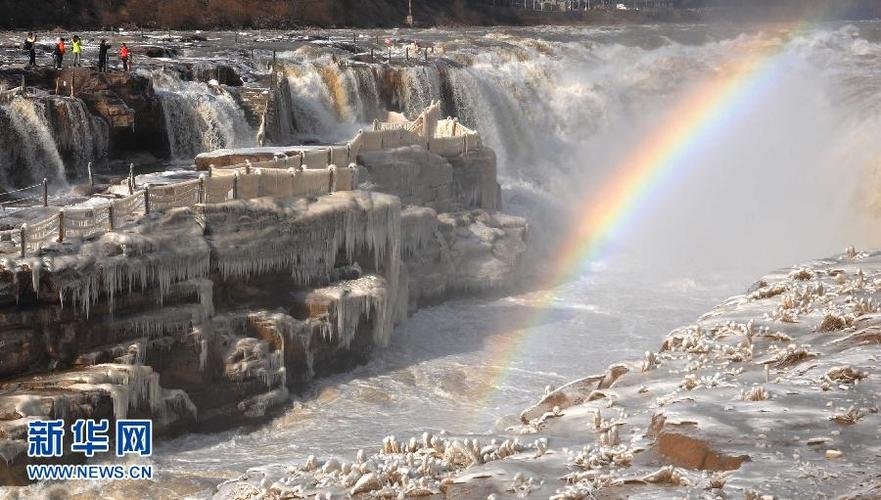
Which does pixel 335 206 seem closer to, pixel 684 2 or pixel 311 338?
pixel 311 338

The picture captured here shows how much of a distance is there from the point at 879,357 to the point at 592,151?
35.2m

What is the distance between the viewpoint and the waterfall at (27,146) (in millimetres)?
30609

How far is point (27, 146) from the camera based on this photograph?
102 ft

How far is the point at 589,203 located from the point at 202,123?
14357 mm

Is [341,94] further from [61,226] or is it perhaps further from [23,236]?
[23,236]

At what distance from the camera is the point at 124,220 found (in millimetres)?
19984

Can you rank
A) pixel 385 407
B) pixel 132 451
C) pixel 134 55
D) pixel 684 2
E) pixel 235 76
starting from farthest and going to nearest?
1. pixel 684 2
2. pixel 134 55
3. pixel 235 76
4. pixel 385 407
5. pixel 132 451

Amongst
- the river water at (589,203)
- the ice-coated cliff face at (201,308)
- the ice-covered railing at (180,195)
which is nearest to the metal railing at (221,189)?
the ice-covered railing at (180,195)

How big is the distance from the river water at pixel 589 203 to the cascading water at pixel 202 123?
3245 mm

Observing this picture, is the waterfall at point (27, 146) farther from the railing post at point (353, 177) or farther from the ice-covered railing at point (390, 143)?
the railing post at point (353, 177)

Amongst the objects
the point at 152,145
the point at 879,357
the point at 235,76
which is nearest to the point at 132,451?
the point at 879,357

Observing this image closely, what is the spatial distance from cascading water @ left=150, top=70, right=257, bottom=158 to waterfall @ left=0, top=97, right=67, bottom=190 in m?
4.19

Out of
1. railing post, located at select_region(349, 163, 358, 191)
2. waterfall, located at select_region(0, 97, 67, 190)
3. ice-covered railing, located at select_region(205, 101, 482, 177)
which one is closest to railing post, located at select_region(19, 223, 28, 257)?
ice-covered railing, located at select_region(205, 101, 482, 177)

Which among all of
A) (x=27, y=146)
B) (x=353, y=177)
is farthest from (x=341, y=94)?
(x=353, y=177)
